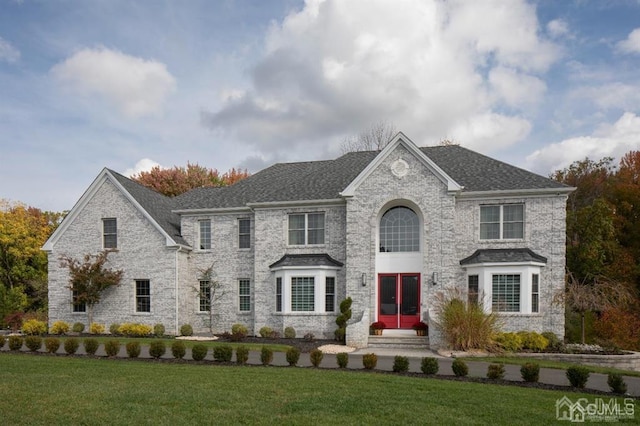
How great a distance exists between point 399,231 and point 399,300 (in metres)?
3.29

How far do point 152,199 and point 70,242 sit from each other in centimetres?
494

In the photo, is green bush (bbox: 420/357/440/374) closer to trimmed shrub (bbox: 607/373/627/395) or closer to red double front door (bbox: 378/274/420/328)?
trimmed shrub (bbox: 607/373/627/395)

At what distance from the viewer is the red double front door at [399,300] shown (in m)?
22.6

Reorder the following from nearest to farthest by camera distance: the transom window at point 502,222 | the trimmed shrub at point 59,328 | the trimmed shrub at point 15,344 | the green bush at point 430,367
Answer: the green bush at point 430,367 < the trimmed shrub at point 15,344 < the transom window at point 502,222 < the trimmed shrub at point 59,328

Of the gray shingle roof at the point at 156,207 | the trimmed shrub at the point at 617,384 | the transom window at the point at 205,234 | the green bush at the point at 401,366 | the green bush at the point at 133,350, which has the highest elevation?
the gray shingle roof at the point at 156,207

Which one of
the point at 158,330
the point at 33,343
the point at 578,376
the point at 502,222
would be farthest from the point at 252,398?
the point at 502,222

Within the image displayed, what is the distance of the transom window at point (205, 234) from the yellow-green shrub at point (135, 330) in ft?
16.8

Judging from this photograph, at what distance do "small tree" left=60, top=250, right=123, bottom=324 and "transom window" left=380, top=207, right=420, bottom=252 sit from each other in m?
14.1

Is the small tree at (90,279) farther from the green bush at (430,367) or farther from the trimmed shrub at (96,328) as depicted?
the green bush at (430,367)

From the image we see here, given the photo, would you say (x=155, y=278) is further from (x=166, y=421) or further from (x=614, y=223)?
(x=614, y=223)

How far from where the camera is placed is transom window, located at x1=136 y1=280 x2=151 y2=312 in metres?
25.6

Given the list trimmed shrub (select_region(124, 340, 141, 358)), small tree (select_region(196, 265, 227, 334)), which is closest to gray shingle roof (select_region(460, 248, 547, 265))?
small tree (select_region(196, 265, 227, 334))

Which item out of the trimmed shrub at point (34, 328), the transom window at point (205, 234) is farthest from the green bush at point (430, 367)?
the trimmed shrub at point (34, 328)

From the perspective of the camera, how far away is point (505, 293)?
21.3m
